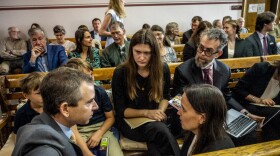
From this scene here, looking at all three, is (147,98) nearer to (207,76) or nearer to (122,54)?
(207,76)

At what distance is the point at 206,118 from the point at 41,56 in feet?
6.60

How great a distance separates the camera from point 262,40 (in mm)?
3424

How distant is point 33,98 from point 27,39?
3.85 meters

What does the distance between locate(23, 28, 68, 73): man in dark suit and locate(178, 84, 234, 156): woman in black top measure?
170 cm

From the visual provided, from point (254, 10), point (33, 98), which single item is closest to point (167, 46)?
point (33, 98)

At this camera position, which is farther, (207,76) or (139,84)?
(207,76)

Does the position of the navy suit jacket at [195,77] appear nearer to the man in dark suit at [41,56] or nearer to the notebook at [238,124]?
the notebook at [238,124]

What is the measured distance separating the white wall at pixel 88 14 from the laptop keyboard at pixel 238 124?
4297mm

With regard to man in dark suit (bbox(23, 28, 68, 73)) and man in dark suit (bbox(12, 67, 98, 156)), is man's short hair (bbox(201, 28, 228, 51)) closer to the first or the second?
man in dark suit (bbox(12, 67, 98, 156))

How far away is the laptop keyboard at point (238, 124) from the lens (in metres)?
1.85

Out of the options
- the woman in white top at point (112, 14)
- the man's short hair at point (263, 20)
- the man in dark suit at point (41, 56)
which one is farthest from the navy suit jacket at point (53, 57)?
the man's short hair at point (263, 20)

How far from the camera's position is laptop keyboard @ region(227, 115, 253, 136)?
1851mm

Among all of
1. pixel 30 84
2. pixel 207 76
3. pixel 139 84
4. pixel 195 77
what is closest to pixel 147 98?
pixel 139 84

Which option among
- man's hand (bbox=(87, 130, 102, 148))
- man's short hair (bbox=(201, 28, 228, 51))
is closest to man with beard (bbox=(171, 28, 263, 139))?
man's short hair (bbox=(201, 28, 228, 51))
